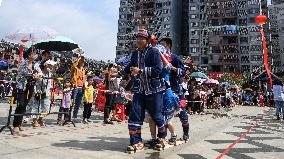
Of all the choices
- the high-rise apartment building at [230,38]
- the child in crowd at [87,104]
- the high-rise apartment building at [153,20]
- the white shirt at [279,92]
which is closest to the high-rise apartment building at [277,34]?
the high-rise apartment building at [230,38]

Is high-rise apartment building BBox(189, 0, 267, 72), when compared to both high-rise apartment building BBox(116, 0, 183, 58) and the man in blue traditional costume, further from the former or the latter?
the man in blue traditional costume

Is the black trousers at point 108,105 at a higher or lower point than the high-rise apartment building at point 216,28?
lower

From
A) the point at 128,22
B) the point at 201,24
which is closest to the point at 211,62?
the point at 201,24

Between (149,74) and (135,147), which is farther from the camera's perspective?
(149,74)

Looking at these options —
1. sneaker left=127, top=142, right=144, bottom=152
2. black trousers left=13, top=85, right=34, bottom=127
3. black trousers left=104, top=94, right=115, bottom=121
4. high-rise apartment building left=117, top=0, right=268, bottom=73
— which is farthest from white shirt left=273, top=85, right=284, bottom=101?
high-rise apartment building left=117, top=0, right=268, bottom=73

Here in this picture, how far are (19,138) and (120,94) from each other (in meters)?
4.79

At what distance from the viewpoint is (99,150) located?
472 centimetres

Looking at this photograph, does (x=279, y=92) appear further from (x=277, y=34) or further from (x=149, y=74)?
(x=277, y=34)

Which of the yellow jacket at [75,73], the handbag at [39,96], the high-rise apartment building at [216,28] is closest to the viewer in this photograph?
the handbag at [39,96]

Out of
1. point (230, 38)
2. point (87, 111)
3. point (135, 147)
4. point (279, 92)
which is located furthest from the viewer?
point (230, 38)

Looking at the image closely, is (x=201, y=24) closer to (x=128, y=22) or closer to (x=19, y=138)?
(x=128, y=22)

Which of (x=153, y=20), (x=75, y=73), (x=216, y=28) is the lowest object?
(x=75, y=73)

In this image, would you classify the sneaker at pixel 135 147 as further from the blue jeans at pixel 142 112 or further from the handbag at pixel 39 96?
the handbag at pixel 39 96

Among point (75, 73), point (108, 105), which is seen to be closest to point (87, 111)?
point (108, 105)
